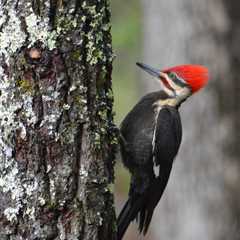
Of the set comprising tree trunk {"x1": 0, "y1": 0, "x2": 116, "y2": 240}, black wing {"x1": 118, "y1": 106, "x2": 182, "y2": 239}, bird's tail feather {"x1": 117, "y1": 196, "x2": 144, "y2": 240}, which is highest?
tree trunk {"x1": 0, "y1": 0, "x2": 116, "y2": 240}

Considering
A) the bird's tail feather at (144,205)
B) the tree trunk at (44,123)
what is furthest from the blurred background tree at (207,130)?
the tree trunk at (44,123)

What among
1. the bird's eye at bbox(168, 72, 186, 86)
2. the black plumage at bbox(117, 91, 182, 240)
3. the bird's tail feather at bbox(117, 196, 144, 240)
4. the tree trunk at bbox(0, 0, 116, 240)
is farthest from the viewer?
the bird's eye at bbox(168, 72, 186, 86)

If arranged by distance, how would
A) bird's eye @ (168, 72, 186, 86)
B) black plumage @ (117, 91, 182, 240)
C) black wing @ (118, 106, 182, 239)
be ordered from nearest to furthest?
black wing @ (118, 106, 182, 239) < black plumage @ (117, 91, 182, 240) < bird's eye @ (168, 72, 186, 86)

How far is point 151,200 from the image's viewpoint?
182 inches

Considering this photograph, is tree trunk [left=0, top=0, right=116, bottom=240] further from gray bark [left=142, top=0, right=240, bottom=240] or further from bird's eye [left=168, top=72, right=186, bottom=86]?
gray bark [left=142, top=0, right=240, bottom=240]

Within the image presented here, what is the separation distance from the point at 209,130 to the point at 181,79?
2.34 metres

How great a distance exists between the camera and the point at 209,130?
7090mm

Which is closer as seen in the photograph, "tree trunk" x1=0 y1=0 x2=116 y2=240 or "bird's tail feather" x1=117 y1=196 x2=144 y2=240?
"tree trunk" x1=0 y1=0 x2=116 y2=240

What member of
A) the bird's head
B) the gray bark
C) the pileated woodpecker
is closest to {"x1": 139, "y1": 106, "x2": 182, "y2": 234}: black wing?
the pileated woodpecker

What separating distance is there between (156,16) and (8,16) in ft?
15.4

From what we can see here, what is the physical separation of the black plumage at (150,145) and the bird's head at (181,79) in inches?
4.2

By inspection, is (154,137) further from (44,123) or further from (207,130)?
(207,130)

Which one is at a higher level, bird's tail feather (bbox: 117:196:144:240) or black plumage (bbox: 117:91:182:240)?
black plumage (bbox: 117:91:182:240)

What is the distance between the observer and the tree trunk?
3.08 metres
